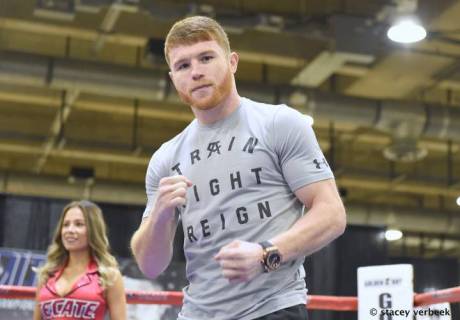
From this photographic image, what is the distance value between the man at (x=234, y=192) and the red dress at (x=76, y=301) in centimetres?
158

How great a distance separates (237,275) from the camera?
129cm

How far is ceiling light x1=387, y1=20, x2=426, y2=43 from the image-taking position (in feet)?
17.4

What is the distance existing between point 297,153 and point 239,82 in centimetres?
592

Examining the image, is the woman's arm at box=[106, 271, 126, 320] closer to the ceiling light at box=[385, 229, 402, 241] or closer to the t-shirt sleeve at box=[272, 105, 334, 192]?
the t-shirt sleeve at box=[272, 105, 334, 192]

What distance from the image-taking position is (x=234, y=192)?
1493 mm

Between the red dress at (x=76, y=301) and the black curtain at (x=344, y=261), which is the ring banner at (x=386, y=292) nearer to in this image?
the red dress at (x=76, y=301)

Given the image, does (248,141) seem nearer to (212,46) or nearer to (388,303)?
(212,46)

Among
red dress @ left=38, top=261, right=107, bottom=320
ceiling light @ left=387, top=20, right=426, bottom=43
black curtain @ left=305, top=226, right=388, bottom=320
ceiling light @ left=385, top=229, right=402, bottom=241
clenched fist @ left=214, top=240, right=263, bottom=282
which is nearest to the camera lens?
clenched fist @ left=214, top=240, right=263, bottom=282

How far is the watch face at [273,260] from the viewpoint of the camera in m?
1.34

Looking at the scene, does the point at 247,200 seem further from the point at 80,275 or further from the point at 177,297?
the point at 177,297

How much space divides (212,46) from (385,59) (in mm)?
6200

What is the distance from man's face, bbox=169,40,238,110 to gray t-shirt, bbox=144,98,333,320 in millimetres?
78

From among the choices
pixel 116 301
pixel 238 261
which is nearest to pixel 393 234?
pixel 116 301

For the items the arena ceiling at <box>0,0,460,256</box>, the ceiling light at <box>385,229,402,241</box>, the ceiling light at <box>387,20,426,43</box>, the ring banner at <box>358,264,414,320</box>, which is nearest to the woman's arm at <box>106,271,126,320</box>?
the ring banner at <box>358,264,414,320</box>
